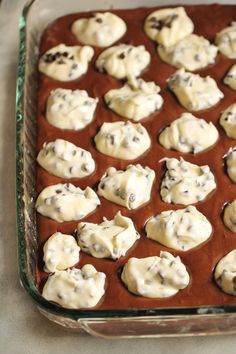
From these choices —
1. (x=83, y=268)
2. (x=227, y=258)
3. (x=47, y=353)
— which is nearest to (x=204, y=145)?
(x=227, y=258)

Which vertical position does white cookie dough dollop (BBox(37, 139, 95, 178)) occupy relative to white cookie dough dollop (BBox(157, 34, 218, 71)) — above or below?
below

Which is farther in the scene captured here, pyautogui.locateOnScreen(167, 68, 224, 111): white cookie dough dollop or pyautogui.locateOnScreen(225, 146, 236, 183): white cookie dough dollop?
pyautogui.locateOnScreen(167, 68, 224, 111): white cookie dough dollop

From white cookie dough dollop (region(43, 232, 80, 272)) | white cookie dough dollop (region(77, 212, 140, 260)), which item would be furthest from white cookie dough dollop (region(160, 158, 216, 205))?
white cookie dough dollop (region(43, 232, 80, 272))

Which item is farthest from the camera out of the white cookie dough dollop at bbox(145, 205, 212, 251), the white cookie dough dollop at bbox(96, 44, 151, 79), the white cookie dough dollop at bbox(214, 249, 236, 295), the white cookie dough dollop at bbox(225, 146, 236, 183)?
the white cookie dough dollop at bbox(96, 44, 151, 79)

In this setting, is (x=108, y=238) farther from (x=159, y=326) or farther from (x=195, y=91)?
(x=195, y=91)

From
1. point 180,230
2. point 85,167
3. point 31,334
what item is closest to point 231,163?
point 180,230

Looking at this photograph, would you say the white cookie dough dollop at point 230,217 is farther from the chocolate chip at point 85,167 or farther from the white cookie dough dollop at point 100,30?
the white cookie dough dollop at point 100,30

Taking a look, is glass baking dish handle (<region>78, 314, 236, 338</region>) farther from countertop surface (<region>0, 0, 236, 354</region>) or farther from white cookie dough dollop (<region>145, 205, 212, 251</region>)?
white cookie dough dollop (<region>145, 205, 212, 251</region>)
